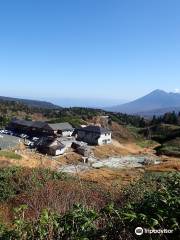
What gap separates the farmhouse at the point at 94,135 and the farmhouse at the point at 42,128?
3.03 metres

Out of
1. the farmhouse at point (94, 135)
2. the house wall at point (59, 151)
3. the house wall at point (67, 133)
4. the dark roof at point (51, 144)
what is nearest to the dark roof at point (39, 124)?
the house wall at point (67, 133)

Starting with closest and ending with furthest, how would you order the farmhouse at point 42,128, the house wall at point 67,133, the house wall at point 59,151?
the house wall at point 59,151 < the farmhouse at point 42,128 < the house wall at point 67,133

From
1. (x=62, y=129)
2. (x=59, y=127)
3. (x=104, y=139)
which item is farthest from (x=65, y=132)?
(x=104, y=139)

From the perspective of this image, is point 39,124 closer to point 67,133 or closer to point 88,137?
point 67,133

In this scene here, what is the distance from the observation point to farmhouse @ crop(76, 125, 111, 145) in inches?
2721

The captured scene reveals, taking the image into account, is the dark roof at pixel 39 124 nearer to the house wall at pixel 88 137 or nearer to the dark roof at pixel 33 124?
the dark roof at pixel 33 124

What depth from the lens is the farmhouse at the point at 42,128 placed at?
72312 millimetres

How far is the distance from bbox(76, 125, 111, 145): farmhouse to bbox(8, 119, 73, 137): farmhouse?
119 inches

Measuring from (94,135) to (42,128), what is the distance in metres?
11.2

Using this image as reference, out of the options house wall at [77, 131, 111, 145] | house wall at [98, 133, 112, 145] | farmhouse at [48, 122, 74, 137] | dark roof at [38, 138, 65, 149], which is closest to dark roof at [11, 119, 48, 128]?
farmhouse at [48, 122, 74, 137]

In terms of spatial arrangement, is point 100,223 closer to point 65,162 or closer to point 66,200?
point 66,200

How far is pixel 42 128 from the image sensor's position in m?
73.4

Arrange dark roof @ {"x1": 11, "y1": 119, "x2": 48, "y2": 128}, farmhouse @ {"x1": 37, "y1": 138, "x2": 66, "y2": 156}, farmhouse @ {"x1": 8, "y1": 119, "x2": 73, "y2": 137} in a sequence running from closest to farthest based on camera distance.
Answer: farmhouse @ {"x1": 37, "y1": 138, "x2": 66, "y2": 156} < farmhouse @ {"x1": 8, "y1": 119, "x2": 73, "y2": 137} < dark roof @ {"x1": 11, "y1": 119, "x2": 48, "y2": 128}

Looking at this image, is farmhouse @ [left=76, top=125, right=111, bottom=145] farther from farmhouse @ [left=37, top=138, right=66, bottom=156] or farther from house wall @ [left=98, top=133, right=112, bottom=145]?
farmhouse @ [left=37, top=138, right=66, bottom=156]
